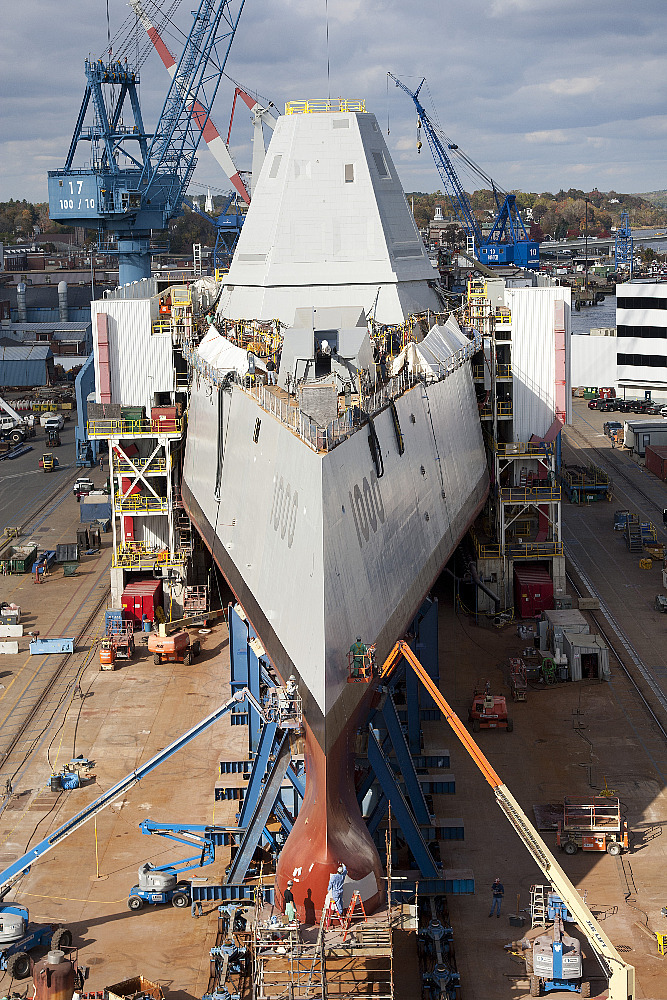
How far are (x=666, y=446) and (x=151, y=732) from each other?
39.7 metres

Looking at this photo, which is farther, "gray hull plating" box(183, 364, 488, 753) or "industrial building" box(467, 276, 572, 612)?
"industrial building" box(467, 276, 572, 612)

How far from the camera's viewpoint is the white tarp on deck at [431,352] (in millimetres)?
29594

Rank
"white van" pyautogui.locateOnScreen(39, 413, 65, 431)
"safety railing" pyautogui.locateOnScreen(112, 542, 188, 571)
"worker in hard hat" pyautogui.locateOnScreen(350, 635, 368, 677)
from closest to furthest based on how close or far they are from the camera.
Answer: "worker in hard hat" pyautogui.locateOnScreen(350, 635, 368, 677) < "safety railing" pyautogui.locateOnScreen(112, 542, 188, 571) < "white van" pyautogui.locateOnScreen(39, 413, 65, 431)

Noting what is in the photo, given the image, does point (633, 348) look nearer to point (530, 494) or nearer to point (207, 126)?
point (207, 126)

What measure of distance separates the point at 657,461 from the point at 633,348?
20.6 m

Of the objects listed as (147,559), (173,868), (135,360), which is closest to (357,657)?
(173,868)

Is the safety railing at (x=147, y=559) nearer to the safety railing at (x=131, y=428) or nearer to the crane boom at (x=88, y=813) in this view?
the safety railing at (x=131, y=428)

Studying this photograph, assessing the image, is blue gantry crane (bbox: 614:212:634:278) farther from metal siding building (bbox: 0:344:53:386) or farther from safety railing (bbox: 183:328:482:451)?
safety railing (bbox: 183:328:482:451)

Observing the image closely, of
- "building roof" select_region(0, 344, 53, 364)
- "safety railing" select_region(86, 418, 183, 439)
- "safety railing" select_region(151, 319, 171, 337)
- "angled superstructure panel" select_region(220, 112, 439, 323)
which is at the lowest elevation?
"safety railing" select_region(86, 418, 183, 439)

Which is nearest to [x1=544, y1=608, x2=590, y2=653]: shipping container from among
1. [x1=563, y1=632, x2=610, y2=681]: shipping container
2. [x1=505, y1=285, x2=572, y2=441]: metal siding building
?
[x1=563, y1=632, x2=610, y2=681]: shipping container

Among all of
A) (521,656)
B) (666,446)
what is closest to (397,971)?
(521,656)

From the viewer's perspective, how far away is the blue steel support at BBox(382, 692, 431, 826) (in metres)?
22.1

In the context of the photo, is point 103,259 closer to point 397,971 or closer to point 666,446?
point 666,446

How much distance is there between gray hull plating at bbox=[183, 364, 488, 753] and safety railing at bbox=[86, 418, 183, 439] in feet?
18.4
